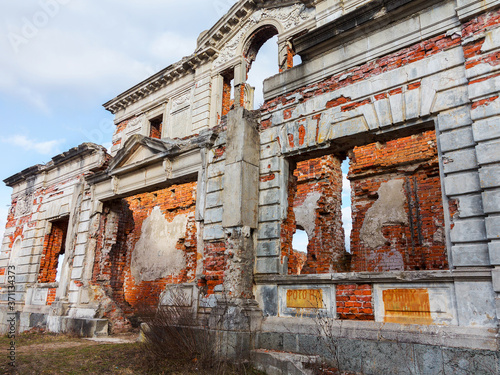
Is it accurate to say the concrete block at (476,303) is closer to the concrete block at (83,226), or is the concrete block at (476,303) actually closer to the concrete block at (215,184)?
the concrete block at (215,184)

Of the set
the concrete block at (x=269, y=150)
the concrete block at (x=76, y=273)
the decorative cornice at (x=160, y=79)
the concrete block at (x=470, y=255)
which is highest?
the decorative cornice at (x=160, y=79)

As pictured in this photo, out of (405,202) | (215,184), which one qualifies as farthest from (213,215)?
(405,202)

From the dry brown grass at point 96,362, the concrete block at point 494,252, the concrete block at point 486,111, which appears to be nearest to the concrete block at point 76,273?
the dry brown grass at point 96,362

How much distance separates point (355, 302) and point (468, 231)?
5.86ft

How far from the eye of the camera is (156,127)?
56.6ft

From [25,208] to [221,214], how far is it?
10.8m

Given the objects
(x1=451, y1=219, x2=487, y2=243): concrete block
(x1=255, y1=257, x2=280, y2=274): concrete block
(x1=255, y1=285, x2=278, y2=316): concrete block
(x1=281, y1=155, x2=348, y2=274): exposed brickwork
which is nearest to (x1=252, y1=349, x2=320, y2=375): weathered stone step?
(x1=255, y1=285, x2=278, y2=316): concrete block

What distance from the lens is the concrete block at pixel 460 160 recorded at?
4.91 metres

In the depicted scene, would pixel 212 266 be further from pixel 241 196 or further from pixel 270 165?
pixel 270 165

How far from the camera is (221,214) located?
24.0ft

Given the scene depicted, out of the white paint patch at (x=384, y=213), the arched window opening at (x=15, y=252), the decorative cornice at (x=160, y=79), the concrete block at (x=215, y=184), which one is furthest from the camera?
the decorative cornice at (x=160, y=79)

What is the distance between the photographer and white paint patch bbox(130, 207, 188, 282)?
13.6 metres

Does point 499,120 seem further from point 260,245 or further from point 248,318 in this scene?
point 248,318

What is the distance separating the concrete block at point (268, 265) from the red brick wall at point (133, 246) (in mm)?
5514
